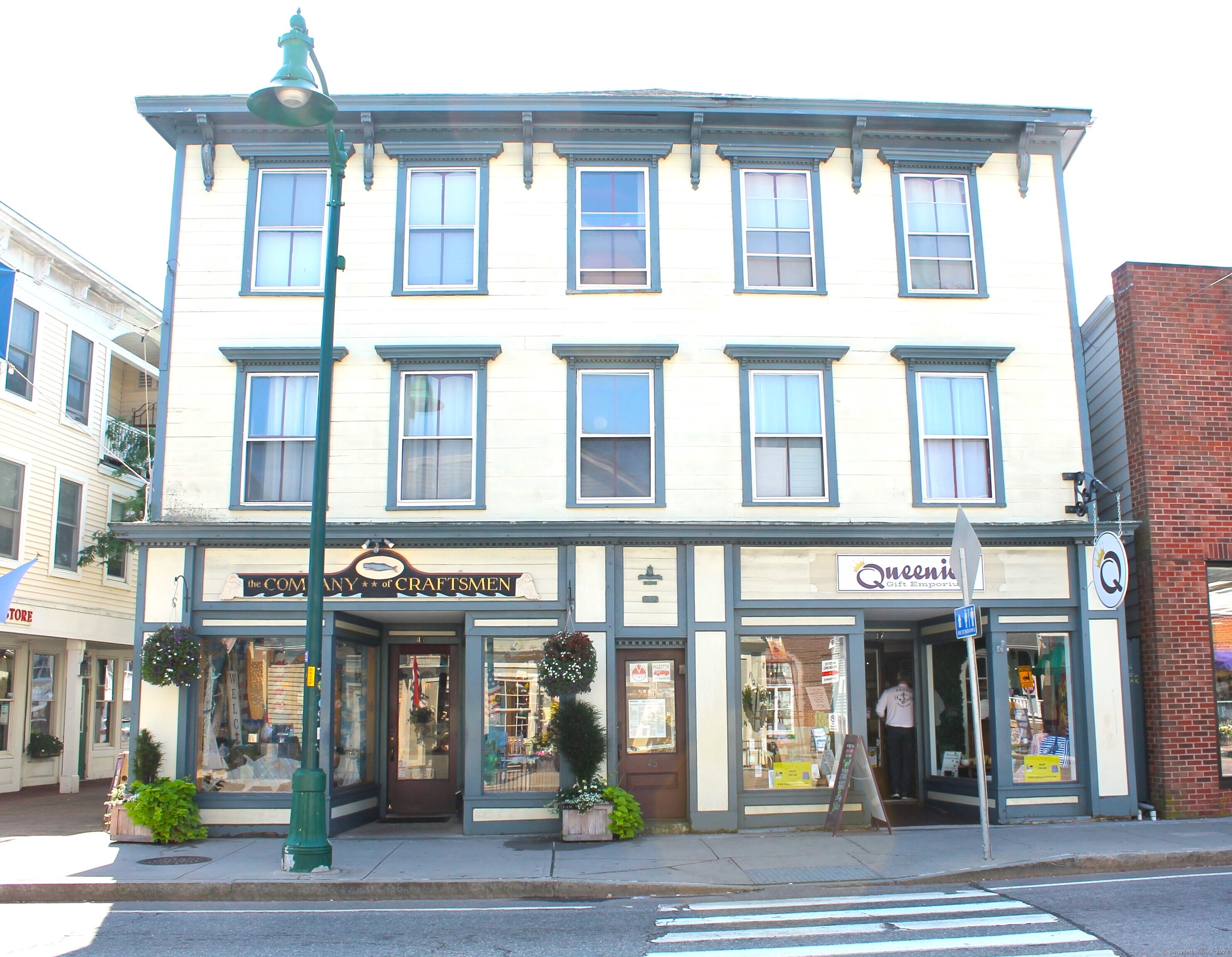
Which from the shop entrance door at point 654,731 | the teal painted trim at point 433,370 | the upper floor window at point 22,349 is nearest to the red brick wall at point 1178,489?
the shop entrance door at point 654,731

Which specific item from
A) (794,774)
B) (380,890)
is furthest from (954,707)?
(380,890)

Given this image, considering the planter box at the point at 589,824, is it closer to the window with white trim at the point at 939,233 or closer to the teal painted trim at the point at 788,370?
the teal painted trim at the point at 788,370

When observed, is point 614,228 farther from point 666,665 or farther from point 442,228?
point 666,665

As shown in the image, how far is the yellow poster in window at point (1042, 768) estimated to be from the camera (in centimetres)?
1445

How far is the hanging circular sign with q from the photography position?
563 inches

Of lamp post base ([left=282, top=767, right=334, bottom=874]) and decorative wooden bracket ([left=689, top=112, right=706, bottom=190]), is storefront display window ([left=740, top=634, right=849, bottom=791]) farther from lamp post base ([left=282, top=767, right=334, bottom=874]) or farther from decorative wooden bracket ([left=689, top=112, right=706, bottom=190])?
decorative wooden bracket ([left=689, top=112, right=706, bottom=190])

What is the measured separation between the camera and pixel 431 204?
609 inches

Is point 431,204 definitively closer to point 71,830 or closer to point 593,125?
point 593,125

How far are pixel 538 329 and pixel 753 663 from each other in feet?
17.8

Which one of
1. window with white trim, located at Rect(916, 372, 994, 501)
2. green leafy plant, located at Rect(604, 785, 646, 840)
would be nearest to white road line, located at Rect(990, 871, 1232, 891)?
green leafy plant, located at Rect(604, 785, 646, 840)

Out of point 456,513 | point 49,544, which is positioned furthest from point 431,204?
point 49,544

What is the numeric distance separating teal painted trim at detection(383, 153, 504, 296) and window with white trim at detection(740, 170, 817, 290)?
369 centimetres

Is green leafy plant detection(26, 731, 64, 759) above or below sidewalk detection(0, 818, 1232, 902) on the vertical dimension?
above

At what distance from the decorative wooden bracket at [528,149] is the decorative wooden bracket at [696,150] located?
2.24m
